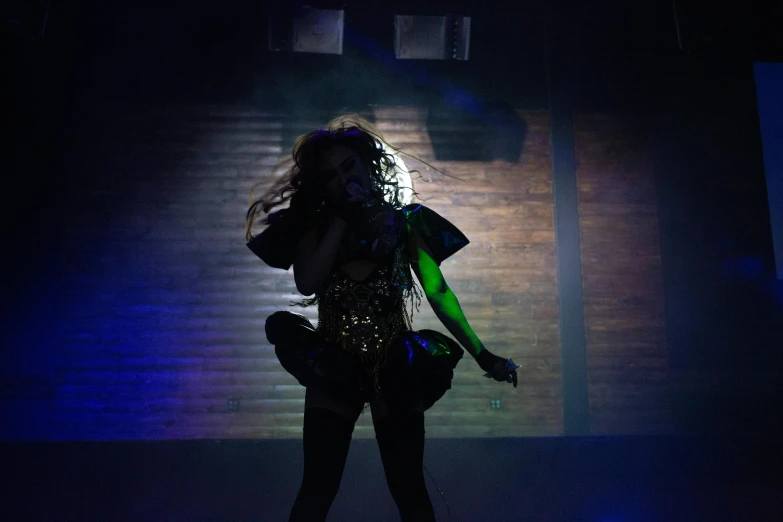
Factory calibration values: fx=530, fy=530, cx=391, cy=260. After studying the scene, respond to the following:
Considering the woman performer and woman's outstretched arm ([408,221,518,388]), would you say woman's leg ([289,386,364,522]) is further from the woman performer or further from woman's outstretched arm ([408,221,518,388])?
woman's outstretched arm ([408,221,518,388])

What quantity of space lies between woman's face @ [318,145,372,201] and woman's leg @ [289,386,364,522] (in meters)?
0.79

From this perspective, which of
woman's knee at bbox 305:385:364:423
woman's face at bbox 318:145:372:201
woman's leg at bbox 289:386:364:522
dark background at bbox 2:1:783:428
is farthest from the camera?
dark background at bbox 2:1:783:428

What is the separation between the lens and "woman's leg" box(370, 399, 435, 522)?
179cm

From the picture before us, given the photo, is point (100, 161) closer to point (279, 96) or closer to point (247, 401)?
point (279, 96)

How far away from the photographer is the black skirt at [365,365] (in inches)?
75.6

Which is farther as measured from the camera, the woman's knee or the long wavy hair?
the long wavy hair

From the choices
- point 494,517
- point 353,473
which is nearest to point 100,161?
point 353,473

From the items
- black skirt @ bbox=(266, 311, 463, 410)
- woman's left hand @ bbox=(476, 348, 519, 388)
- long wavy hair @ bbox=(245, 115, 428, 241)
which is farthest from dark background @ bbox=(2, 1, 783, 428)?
woman's left hand @ bbox=(476, 348, 519, 388)

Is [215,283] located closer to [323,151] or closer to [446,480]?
[446,480]

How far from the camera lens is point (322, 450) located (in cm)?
182

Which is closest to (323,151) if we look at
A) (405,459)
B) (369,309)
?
(369,309)

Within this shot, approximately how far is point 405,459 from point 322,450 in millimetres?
288

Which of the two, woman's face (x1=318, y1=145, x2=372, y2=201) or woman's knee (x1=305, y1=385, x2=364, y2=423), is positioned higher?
woman's face (x1=318, y1=145, x2=372, y2=201)

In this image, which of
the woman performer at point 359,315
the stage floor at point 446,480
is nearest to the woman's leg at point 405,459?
the woman performer at point 359,315
